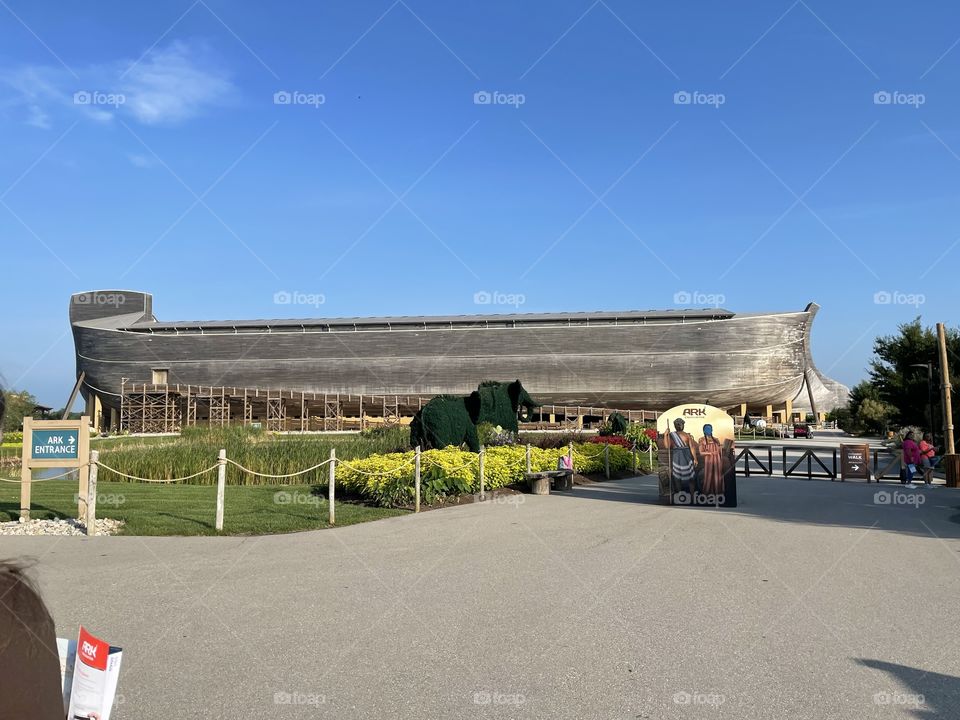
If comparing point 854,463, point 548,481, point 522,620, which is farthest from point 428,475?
point 854,463

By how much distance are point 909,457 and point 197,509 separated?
19.5 meters

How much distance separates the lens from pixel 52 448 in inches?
538

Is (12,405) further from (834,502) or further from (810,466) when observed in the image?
(810,466)

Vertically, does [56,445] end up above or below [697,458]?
above

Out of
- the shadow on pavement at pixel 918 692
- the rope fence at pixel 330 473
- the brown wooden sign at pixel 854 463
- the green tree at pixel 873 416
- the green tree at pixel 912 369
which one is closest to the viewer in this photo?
the shadow on pavement at pixel 918 692

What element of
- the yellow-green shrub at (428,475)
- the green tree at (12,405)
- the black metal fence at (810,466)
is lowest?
the black metal fence at (810,466)

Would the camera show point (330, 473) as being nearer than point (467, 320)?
Yes

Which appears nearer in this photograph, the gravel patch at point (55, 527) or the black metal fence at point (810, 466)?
the gravel patch at point (55, 527)

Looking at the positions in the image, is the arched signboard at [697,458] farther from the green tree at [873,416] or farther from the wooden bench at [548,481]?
the green tree at [873,416]

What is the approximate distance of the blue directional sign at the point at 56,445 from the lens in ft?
44.6

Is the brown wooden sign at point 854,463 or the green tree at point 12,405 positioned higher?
the green tree at point 12,405

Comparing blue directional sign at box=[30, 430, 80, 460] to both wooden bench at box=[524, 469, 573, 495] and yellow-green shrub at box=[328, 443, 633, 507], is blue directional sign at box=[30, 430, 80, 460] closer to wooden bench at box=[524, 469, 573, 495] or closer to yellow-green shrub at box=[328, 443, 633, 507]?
yellow-green shrub at box=[328, 443, 633, 507]

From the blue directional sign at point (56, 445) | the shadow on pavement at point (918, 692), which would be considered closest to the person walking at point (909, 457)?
the shadow on pavement at point (918, 692)

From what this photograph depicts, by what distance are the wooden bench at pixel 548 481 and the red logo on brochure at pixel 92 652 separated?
678 inches
